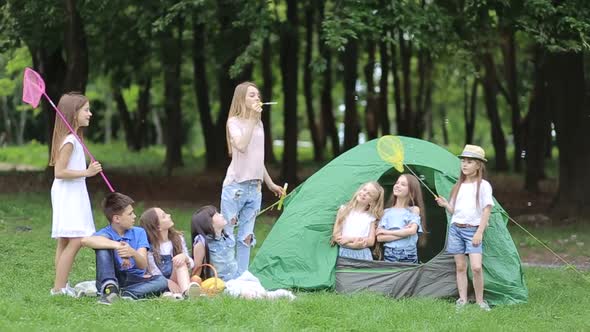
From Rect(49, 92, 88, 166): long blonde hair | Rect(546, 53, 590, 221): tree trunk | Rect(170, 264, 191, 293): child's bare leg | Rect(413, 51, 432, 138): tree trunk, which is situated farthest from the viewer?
Rect(413, 51, 432, 138): tree trunk

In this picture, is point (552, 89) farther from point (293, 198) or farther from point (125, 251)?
point (125, 251)

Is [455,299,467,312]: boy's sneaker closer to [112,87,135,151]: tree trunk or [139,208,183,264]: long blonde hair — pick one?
[139,208,183,264]: long blonde hair

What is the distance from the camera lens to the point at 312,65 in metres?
13.0

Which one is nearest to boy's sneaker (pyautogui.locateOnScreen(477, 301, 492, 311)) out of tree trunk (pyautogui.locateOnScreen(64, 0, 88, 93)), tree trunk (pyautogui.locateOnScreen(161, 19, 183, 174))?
tree trunk (pyautogui.locateOnScreen(64, 0, 88, 93))

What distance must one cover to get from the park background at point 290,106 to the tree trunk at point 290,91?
3 centimetres

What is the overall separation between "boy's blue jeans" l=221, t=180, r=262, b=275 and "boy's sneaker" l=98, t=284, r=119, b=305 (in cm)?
125

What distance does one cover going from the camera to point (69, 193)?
7.46m

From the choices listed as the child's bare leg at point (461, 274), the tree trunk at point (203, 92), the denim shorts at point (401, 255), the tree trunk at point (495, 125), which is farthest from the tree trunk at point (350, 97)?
the child's bare leg at point (461, 274)

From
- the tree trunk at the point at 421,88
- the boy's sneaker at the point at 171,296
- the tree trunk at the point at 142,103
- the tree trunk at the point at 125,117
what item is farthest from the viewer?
the tree trunk at the point at 125,117

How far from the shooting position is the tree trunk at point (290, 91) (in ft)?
60.1

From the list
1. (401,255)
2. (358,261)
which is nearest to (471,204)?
(401,255)

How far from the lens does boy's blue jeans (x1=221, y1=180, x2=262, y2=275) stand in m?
8.17

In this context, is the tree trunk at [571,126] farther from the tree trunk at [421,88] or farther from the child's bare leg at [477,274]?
the tree trunk at [421,88]

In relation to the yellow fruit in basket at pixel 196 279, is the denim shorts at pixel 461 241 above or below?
above
